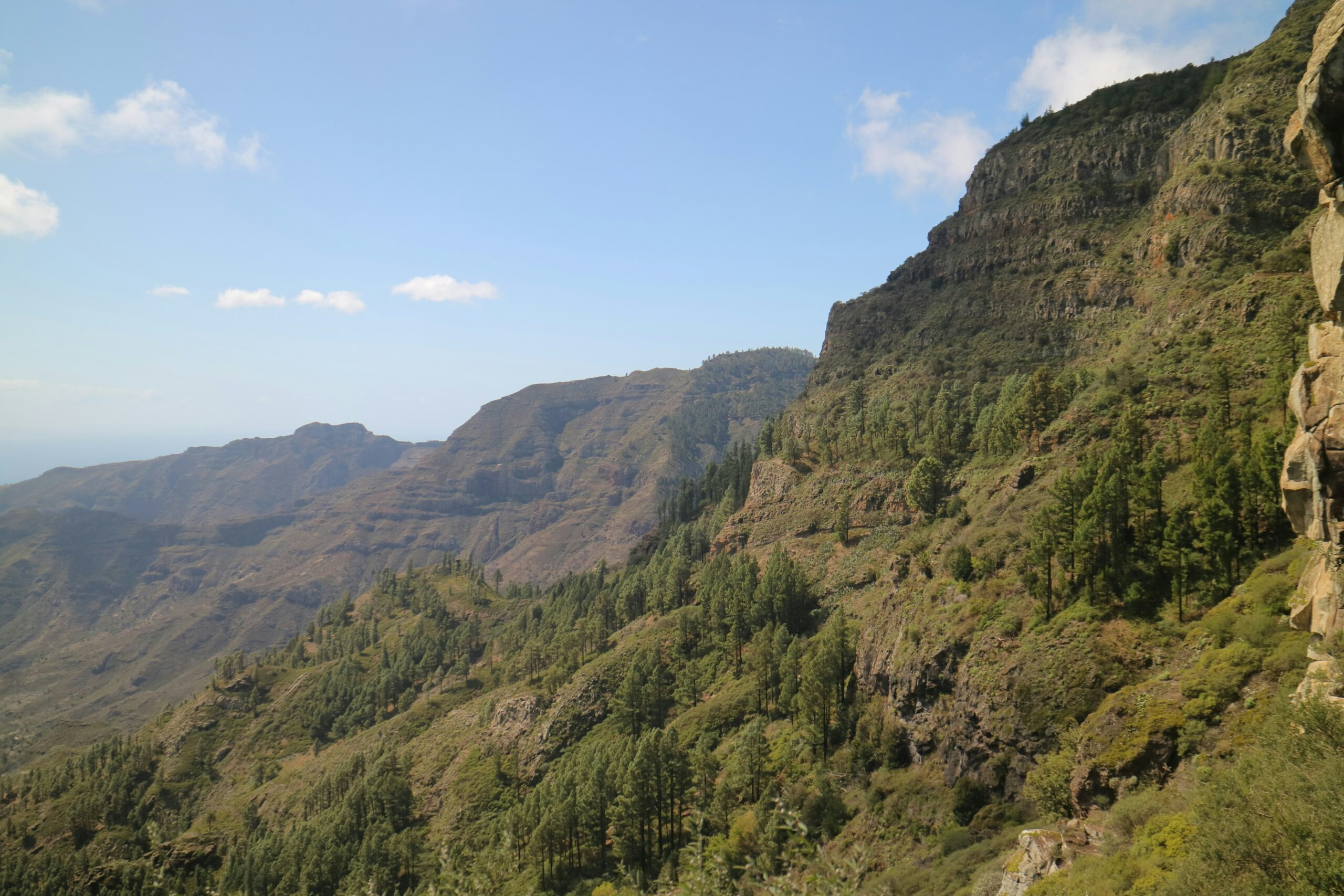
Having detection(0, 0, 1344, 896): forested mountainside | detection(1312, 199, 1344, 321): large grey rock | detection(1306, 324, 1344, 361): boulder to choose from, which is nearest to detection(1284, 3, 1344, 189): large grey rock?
detection(1312, 199, 1344, 321): large grey rock

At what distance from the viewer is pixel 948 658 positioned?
205 feet

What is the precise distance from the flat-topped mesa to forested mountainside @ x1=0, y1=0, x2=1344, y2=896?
13.0ft

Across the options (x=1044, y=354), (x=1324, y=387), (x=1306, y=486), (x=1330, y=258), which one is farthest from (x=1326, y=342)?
(x=1044, y=354)

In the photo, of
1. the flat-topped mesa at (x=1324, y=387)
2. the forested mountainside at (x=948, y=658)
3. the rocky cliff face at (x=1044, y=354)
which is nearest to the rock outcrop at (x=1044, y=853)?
the forested mountainside at (x=948, y=658)

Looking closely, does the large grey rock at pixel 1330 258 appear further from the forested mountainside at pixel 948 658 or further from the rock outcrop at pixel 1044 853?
the rock outcrop at pixel 1044 853

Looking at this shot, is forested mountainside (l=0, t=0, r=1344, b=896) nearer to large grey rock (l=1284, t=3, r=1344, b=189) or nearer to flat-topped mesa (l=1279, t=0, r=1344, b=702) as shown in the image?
flat-topped mesa (l=1279, t=0, r=1344, b=702)

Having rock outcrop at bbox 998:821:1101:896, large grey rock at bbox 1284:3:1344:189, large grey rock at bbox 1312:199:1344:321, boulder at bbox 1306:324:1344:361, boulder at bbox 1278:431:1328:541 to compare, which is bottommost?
rock outcrop at bbox 998:821:1101:896

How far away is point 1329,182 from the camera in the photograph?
23250mm

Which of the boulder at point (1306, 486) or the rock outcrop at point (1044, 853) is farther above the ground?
the boulder at point (1306, 486)

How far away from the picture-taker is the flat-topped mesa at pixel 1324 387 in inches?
875

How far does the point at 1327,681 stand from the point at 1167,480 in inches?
1622

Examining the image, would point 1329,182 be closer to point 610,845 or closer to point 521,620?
point 610,845

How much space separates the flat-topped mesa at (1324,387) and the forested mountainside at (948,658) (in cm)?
398

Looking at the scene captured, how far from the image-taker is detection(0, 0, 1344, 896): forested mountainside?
120 ft
